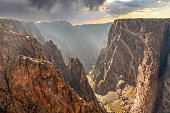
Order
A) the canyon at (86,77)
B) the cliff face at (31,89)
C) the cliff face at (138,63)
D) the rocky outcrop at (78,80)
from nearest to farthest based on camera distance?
the cliff face at (31,89), the canyon at (86,77), the rocky outcrop at (78,80), the cliff face at (138,63)

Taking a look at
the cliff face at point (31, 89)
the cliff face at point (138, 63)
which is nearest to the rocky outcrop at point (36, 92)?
the cliff face at point (31, 89)

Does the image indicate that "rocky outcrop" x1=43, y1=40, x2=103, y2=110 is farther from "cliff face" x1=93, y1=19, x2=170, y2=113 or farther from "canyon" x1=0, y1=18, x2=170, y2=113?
"cliff face" x1=93, y1=19, x2=170, y2=113

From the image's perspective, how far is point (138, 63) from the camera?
263 feet

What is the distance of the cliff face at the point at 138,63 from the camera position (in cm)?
6494

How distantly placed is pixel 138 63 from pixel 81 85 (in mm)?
53505

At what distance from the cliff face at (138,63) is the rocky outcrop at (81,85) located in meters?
35.5

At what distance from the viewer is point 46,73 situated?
88.7 feet

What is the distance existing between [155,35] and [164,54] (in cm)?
1553

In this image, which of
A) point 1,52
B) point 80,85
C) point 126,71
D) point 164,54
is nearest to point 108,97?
point 126,71

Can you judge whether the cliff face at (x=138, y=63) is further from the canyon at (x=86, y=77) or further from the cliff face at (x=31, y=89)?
the cliff face at (x=31, y=89)

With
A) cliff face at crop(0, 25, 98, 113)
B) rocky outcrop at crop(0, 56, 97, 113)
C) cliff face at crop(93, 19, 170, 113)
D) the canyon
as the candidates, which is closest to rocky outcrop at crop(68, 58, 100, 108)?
the canyon

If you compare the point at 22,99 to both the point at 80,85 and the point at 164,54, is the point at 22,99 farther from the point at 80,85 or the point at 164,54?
the point at 164,54

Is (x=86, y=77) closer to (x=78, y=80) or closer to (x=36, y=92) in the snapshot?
(x=78, y=80)

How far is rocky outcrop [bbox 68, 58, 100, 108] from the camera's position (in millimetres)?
47606
